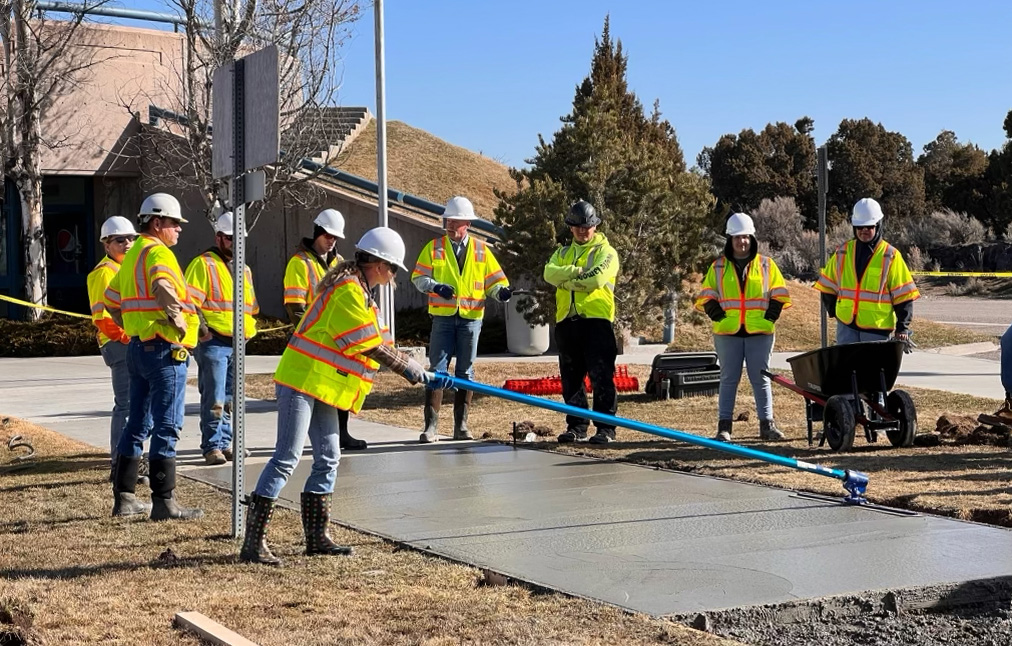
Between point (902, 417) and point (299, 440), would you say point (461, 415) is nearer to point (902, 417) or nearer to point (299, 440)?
point (902, 417)

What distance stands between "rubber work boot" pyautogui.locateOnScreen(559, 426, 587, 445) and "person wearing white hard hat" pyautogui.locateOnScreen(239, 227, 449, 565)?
15.9 feet

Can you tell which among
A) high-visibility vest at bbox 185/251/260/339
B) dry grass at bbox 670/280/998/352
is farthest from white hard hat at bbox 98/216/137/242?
dry grass at bbox 670/280/998/352

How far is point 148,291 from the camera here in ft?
26.7

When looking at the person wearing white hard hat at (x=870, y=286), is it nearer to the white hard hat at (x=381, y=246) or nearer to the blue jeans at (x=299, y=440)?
the white hard hat at (x=381, y=246)

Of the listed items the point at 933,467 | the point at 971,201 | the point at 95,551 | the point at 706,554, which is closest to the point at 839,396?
the point at 933,467

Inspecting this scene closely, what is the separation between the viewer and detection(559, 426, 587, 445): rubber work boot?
1166cm

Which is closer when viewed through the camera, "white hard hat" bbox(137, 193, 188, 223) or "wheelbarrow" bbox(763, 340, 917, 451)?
"white hard hat" bbox(137, 193, 188, 223)

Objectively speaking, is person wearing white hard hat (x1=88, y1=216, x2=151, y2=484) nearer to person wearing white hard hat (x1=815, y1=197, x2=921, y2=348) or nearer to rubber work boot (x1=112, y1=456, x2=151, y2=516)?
rubber work boot (x1=112, y1=456, x2=151, y2=516)

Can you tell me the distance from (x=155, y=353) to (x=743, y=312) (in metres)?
5.47

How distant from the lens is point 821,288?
38.6 feet

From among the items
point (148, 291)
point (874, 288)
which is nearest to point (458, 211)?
point (874, 288)

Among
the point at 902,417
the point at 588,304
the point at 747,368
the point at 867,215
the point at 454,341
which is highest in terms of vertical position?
the point at 867,215

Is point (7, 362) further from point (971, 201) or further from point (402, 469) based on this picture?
point (971, 201)

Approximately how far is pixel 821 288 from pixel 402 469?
4076mm
